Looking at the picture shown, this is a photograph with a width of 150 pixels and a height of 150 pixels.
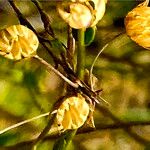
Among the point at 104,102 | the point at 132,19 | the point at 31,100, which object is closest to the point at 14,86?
the point at 31,100

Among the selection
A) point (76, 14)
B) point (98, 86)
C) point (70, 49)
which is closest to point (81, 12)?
point (76, 14)

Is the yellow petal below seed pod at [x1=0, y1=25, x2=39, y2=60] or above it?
above

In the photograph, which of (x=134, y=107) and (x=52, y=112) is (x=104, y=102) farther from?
(x=52, y=112)

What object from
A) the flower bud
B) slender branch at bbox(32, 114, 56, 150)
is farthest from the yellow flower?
slender branch at bbox(32, 114, 56, 150)

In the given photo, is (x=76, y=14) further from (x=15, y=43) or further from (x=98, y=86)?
(x=98, y=86)

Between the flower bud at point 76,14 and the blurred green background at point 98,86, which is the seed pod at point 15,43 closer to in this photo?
the flower bud at point 76,14

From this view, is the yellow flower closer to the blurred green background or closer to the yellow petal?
the yellow petal

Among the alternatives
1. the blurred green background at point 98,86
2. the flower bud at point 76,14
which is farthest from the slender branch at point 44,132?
the flower bud at point 76,14
